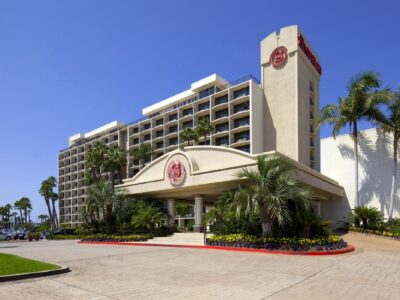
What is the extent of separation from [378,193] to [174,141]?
45.4 metres

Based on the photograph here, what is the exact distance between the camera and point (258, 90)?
185 feet

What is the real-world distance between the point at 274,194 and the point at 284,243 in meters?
2.78

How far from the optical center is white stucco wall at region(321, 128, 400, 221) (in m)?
34.5

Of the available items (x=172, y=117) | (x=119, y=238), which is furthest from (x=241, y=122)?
(x=119, y=238)

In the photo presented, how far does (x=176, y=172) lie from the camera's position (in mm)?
29797

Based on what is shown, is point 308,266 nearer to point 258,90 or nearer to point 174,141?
point 258,90

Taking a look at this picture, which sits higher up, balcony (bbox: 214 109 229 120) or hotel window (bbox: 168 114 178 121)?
hotel window (bbox: 168 114 178 121)

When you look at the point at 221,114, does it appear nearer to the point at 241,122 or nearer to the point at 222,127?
the point at 222,127

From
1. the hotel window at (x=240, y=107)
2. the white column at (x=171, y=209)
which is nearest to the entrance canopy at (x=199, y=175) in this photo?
the white column at (x=171, y=209)

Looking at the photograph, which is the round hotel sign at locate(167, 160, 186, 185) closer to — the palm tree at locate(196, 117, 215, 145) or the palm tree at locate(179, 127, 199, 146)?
the palm tree at locate(196, 117, 215, 145)

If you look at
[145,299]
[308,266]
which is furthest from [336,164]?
[145,299]

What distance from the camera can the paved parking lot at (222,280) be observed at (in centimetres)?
921

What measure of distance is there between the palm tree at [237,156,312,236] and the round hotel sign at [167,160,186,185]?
9.24 metres

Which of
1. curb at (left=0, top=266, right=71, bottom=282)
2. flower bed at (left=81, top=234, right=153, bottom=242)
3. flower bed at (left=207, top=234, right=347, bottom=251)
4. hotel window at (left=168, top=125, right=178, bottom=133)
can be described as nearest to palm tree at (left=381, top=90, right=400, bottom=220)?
flower bed at (left=207, top=234, right=347, bottom=251)
